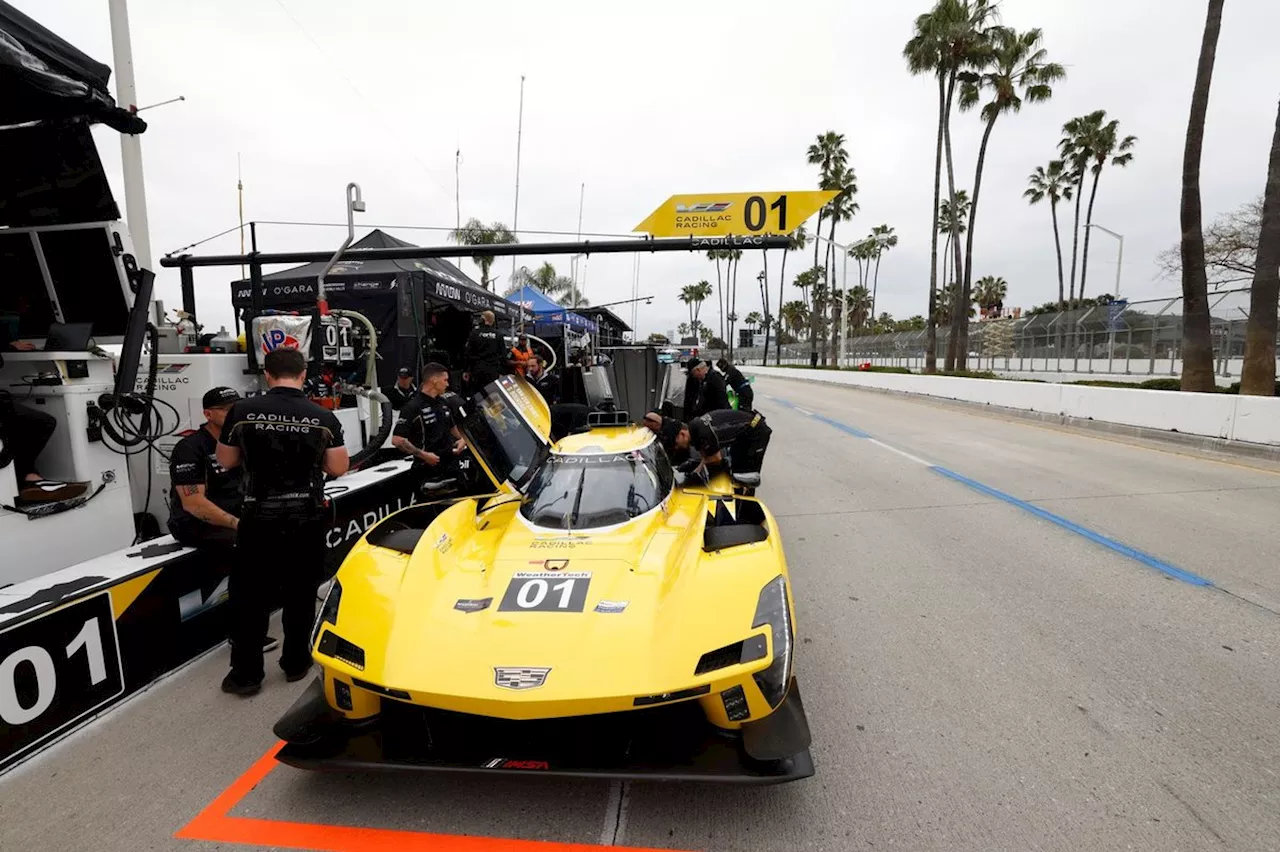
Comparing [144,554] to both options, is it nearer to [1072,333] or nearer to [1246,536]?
[1246,536]

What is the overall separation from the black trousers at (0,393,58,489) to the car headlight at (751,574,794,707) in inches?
180

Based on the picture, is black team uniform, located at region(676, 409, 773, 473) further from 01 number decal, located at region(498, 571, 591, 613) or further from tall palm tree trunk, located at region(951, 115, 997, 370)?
tall palm tree trunk, located at region(951, 115, 997, 370)

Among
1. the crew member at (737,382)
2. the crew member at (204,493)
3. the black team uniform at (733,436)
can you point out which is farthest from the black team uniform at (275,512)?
the crew member at (737,382)

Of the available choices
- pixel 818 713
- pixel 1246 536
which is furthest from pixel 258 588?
pixel 1246 536

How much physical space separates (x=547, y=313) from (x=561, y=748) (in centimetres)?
1664

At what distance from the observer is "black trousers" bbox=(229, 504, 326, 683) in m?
3.25

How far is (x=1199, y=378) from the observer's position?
13.0 meters

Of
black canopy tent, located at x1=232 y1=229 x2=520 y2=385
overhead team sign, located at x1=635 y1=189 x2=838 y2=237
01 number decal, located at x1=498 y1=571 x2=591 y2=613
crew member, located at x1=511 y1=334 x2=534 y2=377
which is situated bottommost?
01 number decal, located at x1=498 y1=571 x2=591 y2=613

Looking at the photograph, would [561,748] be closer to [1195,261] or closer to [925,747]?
[925,747]

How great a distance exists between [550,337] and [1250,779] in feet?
48.9

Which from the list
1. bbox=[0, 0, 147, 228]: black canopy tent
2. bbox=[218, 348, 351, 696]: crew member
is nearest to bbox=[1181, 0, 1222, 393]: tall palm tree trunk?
bbox=[218, 348, 351, 696]: crew member

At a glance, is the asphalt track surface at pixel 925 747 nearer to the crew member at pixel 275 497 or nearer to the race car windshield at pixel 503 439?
the crew member at pixel 275 497

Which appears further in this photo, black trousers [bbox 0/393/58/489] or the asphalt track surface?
black trousers [bbox 0/393/58/489]

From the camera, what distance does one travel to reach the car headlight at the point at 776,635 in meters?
2.38
